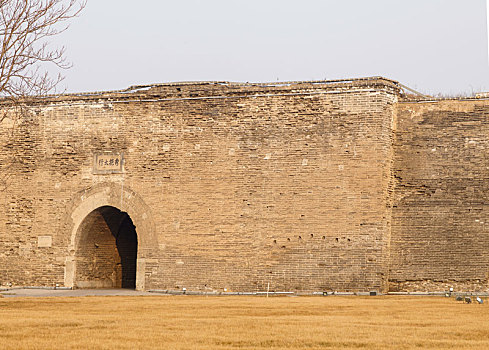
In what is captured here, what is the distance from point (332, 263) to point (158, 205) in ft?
14.1

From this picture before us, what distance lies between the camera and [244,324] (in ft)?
38.6

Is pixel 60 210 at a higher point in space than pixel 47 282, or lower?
higher

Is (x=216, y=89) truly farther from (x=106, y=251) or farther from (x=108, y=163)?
(x=106, y=251)

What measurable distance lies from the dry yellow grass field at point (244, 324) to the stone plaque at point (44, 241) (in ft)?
13.1

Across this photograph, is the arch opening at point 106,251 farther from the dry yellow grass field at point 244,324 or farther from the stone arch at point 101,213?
the dry yellow grass field at point 244,324

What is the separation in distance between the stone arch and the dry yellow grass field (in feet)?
10.7

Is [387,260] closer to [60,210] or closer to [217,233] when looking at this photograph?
[217,233]

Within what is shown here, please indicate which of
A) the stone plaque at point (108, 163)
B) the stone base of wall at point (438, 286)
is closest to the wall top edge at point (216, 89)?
the stone plaque at point (108, 163)

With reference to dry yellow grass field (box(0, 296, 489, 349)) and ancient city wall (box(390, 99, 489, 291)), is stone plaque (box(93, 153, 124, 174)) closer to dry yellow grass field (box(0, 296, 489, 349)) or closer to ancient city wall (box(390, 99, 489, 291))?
dry yellow grass field (box(0, 296, 489, 349))

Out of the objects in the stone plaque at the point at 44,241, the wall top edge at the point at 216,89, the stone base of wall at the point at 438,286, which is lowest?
the stone base of wall at the point at 438,286

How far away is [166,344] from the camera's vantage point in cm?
977

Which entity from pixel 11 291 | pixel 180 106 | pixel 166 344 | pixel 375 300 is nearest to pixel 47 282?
pixel 11 291

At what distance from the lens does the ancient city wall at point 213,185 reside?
19031mm

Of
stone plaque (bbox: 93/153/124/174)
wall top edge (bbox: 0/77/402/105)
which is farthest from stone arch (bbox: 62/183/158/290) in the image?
wall top edge (bbox: 0/77/402/105)
